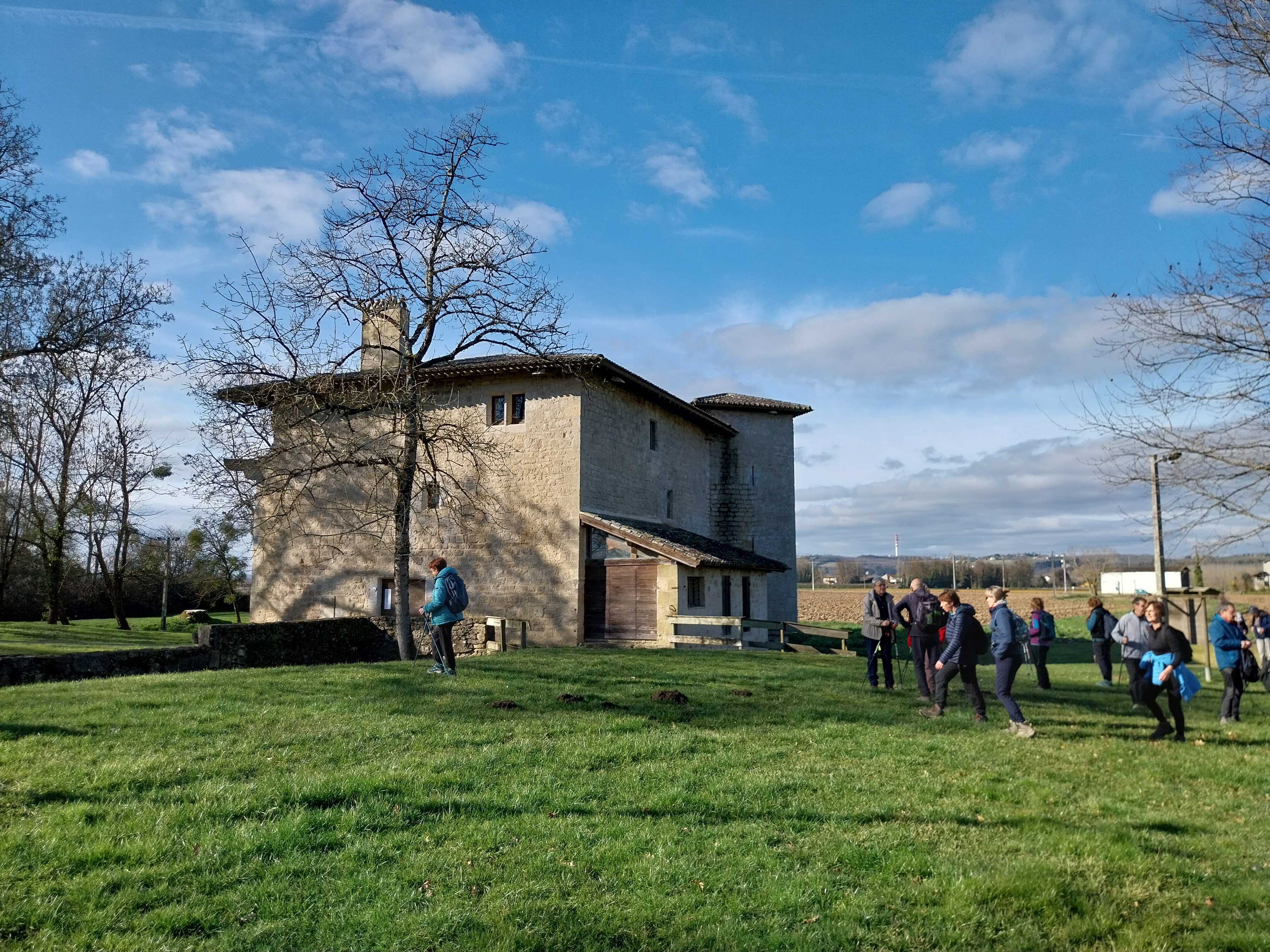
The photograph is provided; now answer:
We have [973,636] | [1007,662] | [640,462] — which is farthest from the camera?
[640,462]

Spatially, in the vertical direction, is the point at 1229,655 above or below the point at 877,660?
above

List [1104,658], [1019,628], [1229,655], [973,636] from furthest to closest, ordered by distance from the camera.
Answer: [1104,658]
[1019,628]
[1229,655]
[973,636]

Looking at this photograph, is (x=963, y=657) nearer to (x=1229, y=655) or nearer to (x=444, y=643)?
(x=1229, y=655)

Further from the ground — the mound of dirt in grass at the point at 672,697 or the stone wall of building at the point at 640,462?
the stone wall of building at the point at 640,462

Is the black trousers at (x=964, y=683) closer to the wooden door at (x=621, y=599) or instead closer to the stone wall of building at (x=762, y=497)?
the wooden door at (x=621, y=599)

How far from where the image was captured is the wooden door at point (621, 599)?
72.9 ft

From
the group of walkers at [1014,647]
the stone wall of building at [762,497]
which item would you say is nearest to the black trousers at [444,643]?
the group of walkers at [1014,647]

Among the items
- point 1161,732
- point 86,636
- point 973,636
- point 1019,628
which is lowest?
point 86,636

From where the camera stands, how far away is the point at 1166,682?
10.2m

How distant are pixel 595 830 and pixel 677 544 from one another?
17.0 m

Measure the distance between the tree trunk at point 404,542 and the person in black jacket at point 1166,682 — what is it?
1312 cm

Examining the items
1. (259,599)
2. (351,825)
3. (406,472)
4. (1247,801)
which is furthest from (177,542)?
(1247,801)

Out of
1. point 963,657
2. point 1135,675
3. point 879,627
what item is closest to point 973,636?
point 963,657

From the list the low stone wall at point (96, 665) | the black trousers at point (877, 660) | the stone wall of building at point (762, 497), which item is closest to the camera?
the low stone wall at point (96, 665)
